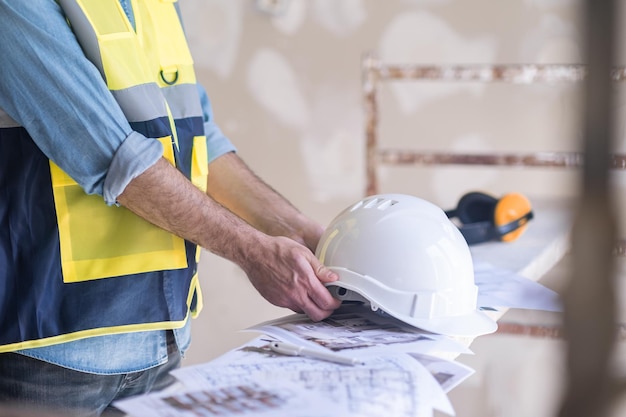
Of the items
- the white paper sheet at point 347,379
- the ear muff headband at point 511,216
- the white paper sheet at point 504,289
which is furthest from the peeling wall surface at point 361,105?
the white paper sheet at point 347,379

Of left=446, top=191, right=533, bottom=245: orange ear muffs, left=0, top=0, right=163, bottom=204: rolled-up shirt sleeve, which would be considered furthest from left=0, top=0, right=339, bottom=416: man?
left=446, top=191, right=533, bottom=245: orange ear muffs

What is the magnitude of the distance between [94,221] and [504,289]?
69 cm

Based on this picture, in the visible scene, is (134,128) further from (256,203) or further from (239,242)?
(256,203)

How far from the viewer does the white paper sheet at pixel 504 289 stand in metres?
1.23

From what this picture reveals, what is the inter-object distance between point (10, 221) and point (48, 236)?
6 cm

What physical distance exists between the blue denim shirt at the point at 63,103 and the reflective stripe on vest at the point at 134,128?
0.04 m

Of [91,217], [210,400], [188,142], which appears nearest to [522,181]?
[188,142]

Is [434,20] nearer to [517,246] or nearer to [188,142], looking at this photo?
[517,246]

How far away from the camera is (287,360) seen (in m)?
0.98

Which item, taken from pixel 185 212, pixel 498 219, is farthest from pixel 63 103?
pixel 498 219

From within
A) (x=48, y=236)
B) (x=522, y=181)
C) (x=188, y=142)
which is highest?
(x=188, y=142)

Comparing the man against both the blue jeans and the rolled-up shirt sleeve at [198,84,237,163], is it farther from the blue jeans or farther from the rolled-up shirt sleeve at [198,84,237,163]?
the rolled-up shirt sleeve at [198,84,237,163]

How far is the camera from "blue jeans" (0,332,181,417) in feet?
3.67

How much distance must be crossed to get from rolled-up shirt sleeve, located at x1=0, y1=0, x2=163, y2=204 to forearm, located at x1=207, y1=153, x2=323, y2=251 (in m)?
0.37
